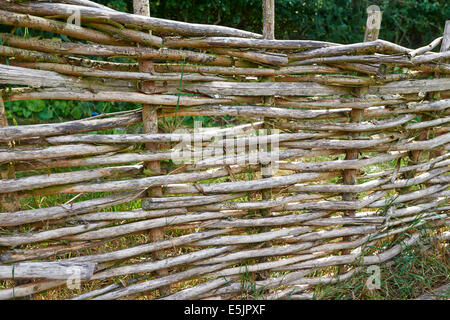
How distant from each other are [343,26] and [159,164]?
4149mm

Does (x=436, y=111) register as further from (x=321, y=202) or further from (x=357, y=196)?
(x=321, y=202)

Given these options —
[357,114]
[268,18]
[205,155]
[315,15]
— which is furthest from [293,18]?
[205,155]

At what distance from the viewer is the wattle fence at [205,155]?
167cm

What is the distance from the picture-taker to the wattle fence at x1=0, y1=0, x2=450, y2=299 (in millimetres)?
1667

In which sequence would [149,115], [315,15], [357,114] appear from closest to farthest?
1. [149,115]
2. [357,114]
3. [315,15]

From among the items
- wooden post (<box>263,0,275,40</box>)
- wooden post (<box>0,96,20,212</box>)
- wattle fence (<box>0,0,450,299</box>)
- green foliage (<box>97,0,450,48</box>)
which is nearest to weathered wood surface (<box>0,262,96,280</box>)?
wattle fence (<box>0,0,450,299</box>)

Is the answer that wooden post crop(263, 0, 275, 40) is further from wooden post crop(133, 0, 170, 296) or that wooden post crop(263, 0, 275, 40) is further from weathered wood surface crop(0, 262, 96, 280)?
weathered wood surface crop(0, 262, 96, 280)

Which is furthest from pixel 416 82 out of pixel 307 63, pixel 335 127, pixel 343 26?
pixel 343 26

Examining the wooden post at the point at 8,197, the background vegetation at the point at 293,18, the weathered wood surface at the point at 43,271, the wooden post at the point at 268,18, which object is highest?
the background vegetation at the point at 293,18

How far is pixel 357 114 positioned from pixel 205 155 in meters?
0.93

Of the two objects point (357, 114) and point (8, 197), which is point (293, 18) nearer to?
point (357, 114)

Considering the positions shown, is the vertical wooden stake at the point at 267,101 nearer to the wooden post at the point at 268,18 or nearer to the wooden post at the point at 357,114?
the wooden post at the point at 268,18

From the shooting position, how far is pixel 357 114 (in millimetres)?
2184

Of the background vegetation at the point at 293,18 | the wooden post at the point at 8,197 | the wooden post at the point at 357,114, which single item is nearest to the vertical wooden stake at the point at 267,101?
the wooden post at the point at 357,114
